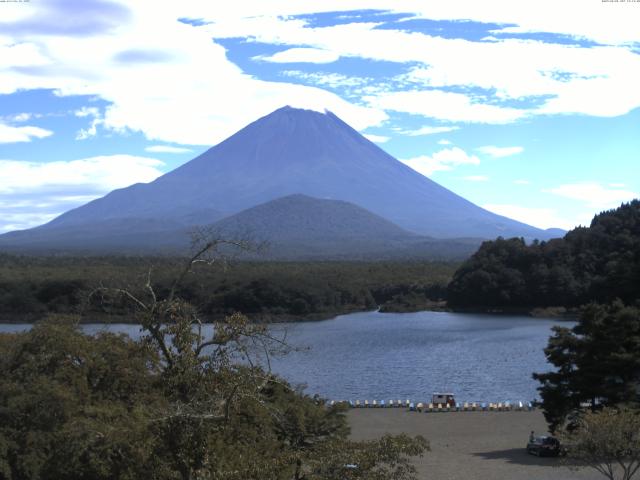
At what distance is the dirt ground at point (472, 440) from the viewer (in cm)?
1468

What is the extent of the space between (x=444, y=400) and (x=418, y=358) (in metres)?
10.1

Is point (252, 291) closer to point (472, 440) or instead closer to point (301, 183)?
point (472, 440)

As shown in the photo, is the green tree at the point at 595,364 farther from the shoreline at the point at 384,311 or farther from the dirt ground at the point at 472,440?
the shoreline at the point at 384,311

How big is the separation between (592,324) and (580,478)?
153 inches

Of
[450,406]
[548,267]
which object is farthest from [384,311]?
[450,406]

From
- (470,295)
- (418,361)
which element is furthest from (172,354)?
(470,295)

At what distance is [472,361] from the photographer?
32312 millimetres

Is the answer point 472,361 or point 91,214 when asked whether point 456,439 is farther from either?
point 91,214

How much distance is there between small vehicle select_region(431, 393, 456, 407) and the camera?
22.8 meters

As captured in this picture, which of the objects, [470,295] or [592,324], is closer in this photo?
[592,324]

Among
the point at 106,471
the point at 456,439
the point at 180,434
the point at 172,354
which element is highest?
the point at 172,354

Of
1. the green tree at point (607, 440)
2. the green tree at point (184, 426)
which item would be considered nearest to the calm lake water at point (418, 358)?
the green tree at point (607, 440)

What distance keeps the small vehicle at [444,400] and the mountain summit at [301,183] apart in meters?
141

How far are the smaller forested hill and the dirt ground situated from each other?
97.0 ft
